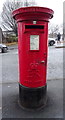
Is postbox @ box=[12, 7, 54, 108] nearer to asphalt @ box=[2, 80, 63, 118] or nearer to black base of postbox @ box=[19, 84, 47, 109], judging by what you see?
black base of postbox @ box=[19, 84, 47, 109]

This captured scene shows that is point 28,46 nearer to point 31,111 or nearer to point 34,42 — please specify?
point 34,42

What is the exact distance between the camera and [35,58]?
7.48ft

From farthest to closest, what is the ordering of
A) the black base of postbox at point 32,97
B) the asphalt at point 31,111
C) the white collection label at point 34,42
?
the black base of postbox at point 32,97 → the asphalt at point 31,111 → the white collection label at point 34,42

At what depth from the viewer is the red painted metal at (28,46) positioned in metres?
2.11

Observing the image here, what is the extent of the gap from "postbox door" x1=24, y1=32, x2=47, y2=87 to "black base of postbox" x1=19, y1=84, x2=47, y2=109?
4.5 inches

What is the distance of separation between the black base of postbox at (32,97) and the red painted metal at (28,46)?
0.28 ft

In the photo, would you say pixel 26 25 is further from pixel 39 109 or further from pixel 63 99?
pixel 63 99

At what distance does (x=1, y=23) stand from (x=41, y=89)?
1135 inches

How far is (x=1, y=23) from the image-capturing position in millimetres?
28750

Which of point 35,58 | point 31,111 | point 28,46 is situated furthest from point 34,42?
point 31,111

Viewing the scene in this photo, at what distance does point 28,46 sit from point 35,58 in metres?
0.26

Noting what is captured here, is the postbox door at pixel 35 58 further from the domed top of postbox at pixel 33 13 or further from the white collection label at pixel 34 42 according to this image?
the domed top of postbox at pixel 33 13

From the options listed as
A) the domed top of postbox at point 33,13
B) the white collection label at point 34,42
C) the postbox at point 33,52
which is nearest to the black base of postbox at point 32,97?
the postbox at point 33,52

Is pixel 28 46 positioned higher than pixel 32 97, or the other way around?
pixel 28 46
